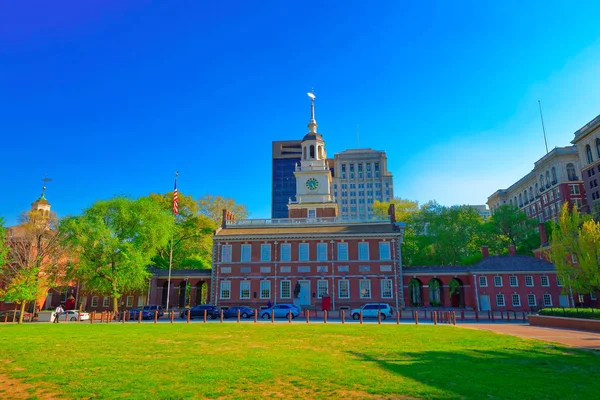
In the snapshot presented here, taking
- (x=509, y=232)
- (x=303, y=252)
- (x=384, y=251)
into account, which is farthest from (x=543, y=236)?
(x=303, y=252)

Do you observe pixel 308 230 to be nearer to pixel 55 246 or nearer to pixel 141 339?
pixel 55 246

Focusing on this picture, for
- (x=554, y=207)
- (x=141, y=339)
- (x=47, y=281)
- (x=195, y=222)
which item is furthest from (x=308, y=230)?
(x=554, y=207)

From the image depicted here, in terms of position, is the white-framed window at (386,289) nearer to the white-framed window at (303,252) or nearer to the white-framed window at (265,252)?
the white-framed window at (303,252)

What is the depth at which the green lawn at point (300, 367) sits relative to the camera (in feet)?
31.8

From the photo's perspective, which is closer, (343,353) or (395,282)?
(343,353)

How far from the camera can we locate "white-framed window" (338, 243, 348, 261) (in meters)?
47.4

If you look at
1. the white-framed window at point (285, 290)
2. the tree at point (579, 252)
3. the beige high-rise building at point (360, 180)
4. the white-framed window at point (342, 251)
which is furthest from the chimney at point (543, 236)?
the beige high-rise building at point (360, 180)

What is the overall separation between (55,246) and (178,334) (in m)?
31.4

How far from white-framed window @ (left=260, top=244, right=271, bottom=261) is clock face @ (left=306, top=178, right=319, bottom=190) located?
15862mm

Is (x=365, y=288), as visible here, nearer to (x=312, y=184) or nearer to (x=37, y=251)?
(x=312, y=184)

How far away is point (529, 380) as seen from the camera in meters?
10.8

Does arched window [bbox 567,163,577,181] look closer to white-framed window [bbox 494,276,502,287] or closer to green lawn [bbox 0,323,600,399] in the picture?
white-framed window [bbox 494,276,502,287]

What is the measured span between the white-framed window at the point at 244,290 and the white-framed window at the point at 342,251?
1096cm

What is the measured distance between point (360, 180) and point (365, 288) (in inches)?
4527
